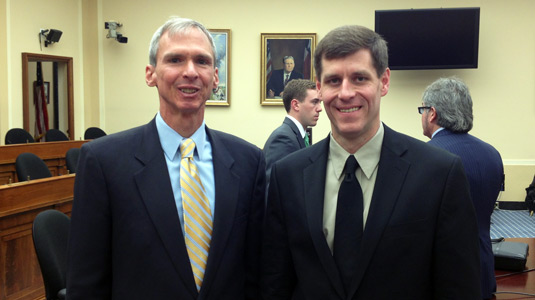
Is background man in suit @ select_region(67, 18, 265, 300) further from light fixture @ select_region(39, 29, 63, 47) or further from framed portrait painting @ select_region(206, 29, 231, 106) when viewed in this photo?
light fixture @ select_region(39, 29, 63, 47)

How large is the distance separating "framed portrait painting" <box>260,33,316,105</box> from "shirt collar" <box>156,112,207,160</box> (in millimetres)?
7263

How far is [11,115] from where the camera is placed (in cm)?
801

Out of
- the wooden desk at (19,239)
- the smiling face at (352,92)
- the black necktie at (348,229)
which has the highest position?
the smiling face at (352,92)

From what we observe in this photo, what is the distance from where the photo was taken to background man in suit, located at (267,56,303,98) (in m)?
8.96

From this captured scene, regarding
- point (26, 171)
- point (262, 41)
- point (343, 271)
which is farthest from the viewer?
point (262, 41)

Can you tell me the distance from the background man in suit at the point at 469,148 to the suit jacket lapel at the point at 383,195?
2.90ft

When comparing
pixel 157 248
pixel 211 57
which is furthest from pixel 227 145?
pixel 157 248

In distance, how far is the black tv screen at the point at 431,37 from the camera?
8.25m

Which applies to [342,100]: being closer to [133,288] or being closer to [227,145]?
[227,145]

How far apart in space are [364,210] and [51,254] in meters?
1.76

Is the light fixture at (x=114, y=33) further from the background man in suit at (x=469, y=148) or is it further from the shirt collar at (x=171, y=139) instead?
the shirt collar at (x=171, y=139)

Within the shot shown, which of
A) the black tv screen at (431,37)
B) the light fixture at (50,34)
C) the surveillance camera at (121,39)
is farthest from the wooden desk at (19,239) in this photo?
the black tv screen at (431,37)

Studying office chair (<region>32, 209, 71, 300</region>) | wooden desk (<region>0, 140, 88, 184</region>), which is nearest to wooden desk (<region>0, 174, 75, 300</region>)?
office chair (<region>32, 209, 71, 300</region>)

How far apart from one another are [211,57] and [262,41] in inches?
291
